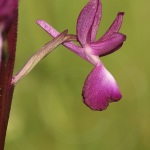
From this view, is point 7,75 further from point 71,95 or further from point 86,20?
point 71,95

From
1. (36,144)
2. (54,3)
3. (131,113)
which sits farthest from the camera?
(54,3)

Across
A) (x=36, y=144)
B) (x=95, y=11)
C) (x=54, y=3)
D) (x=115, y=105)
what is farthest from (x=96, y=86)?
(x=54, y=3)

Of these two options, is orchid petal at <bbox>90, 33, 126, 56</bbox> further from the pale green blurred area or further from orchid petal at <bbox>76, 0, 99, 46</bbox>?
the pale green blurred area

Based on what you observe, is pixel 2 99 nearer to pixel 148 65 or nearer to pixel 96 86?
pixel 96 86

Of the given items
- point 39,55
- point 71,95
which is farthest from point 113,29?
point 71,95

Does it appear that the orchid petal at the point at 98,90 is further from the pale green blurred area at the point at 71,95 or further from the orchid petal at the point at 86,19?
the pale green blurred area at the point at 71,95

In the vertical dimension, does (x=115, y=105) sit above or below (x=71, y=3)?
below

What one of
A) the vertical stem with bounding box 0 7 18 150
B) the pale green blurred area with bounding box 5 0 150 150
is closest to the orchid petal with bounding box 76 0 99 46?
the vertical stem with bounding box 0 7 18 150
